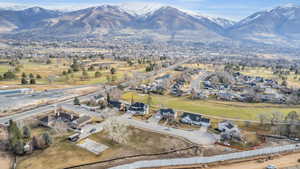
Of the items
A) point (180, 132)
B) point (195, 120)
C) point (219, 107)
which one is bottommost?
point (180, 132)

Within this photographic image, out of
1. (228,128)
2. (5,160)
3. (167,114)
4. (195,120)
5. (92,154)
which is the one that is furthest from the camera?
(167,114)

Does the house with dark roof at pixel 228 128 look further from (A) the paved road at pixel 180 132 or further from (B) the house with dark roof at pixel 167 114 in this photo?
(B) the house with dark roof at pixel 167 114

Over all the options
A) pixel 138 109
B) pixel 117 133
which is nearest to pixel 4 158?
pixel 117 133

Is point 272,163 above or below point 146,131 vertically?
below

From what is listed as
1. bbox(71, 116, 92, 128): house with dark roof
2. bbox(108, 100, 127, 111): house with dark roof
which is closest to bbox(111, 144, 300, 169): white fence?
bbox(71, 116, 92, 128): house with dark roof

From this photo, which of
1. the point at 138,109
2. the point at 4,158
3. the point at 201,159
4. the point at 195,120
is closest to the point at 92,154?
the point at 4,158

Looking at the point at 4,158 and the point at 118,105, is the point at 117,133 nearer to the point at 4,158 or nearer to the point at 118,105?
the point at 118,105

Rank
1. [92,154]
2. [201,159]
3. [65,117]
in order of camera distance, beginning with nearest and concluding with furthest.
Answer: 1. [201,159]
2. [92,154]
3. [65,117]

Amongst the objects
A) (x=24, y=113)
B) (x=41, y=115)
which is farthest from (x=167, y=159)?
(x=24, y=113)

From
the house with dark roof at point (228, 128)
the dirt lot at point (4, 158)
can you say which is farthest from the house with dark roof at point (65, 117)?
the house with dark roof at point (228, 128)

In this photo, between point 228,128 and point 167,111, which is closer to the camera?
point 228,128
